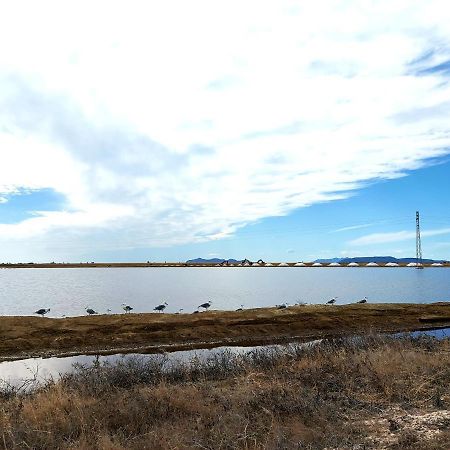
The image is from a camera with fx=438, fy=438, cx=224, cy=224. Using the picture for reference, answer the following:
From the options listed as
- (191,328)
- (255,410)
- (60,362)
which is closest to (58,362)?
(60,362)

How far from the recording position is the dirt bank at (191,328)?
2567 centimetres

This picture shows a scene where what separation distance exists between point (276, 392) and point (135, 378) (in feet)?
16.8

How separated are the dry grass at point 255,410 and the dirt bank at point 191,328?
40.9ft

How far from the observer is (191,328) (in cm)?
2959

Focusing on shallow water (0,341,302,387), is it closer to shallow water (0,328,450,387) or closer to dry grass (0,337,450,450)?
shallow water (0,328,450,387)

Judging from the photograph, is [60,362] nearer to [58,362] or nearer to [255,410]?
[58,362]

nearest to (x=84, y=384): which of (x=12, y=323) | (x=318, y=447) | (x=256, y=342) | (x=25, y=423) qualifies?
(x=25, y=423)

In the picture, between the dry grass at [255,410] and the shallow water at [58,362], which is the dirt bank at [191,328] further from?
the dry grass at [255,410]

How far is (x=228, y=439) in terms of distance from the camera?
307 inches

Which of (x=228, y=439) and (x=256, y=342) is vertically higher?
(x=228, y=439)

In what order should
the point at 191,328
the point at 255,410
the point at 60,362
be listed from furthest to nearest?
the point at 191,328 → the point at 60,362 → the point at 255,410

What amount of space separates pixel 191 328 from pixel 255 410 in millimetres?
20289

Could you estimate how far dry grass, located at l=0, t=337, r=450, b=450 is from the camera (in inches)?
309

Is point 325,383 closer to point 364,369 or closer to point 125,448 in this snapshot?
point 364,369
